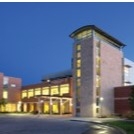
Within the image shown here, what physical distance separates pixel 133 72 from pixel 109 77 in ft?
80.1

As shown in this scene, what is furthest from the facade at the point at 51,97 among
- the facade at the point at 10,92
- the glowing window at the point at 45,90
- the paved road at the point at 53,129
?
the paved road at the point at 53,129

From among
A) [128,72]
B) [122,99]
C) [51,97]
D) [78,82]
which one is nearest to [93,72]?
[78,82]

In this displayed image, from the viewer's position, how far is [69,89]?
246 ft

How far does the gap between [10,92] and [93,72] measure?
36.9 metres

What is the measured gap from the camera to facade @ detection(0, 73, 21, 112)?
86.4 metres

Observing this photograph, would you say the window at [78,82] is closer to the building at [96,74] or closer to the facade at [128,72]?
the building at [96,74]

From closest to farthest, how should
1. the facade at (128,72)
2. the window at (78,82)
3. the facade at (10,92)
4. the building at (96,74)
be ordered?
the building at (96,74)
the window at (78,82)
the facade at (128,72)
the facade at (10,92)

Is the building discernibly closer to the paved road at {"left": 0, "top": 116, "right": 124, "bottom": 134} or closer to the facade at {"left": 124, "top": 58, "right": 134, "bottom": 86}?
the facade at {"left": 124, "top": 58, "right": 134, "bottom": 86}

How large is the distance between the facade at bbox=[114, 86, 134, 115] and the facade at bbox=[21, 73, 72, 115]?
13.7m

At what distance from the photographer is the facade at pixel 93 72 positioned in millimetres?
58844

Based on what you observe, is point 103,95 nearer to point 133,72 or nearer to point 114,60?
point 114,60

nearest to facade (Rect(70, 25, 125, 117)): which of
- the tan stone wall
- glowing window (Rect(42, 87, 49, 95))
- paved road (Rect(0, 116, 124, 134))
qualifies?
the tan stone wall

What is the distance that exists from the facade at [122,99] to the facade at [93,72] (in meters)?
0.81

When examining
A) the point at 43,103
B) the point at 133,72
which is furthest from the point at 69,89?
the point at 133,72
